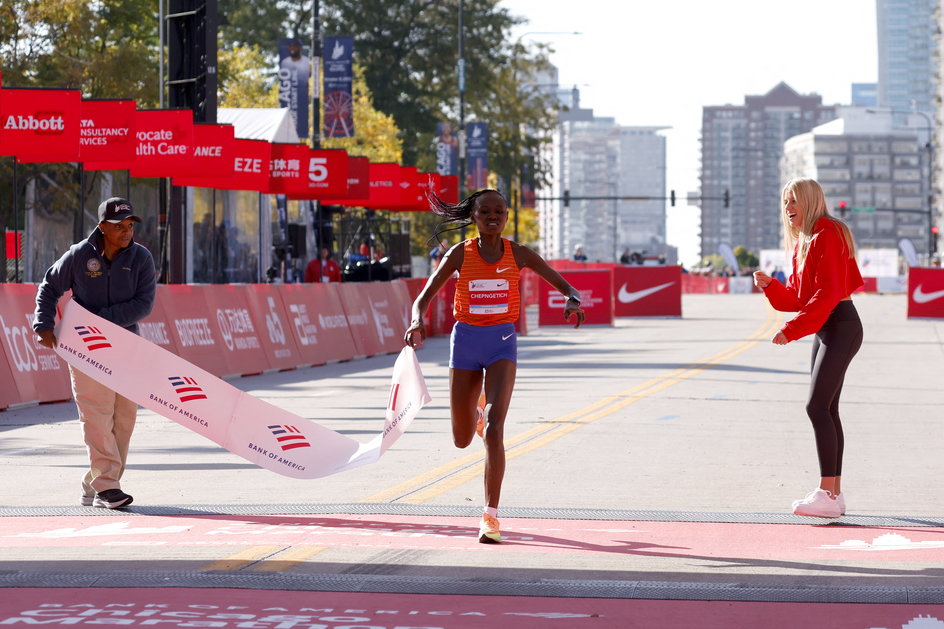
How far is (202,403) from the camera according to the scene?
1001 centimetres

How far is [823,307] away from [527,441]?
497 cm


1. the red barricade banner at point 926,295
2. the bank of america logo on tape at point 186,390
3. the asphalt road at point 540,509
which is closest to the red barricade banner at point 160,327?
the asphalt road at point 540,509

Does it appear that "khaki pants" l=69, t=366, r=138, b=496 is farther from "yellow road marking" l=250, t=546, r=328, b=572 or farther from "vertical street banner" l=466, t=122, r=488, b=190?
"vertical street banner" l=466, t=122, r=488, b=190

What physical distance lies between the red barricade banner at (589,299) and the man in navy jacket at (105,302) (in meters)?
32.3

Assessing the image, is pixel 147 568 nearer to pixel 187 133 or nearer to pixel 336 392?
pixel 336 392

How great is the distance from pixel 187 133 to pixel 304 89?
662 inches

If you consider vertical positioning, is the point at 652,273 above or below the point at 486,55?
below

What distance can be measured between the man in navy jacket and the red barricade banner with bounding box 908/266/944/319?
4017 cm

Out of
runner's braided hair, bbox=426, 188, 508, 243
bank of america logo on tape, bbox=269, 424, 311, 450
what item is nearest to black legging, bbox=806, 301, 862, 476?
runner's braided hair, bbox=426, 188, 508, 243

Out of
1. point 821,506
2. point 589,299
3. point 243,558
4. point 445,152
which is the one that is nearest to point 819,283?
point 821,506

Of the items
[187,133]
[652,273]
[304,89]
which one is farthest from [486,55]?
[187,133]

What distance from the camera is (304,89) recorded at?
136 ft

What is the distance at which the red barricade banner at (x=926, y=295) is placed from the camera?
1866 inches

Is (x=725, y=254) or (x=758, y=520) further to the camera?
(x=725, y=254)
